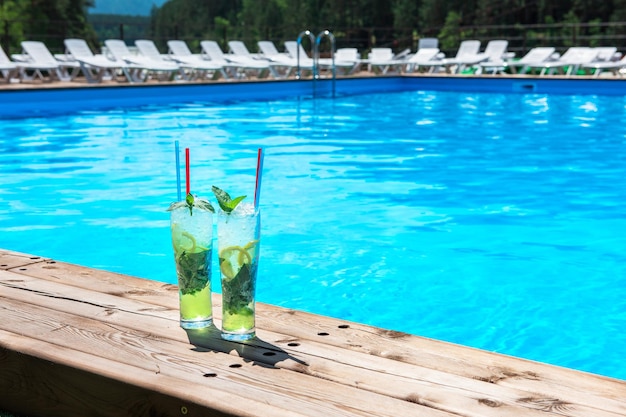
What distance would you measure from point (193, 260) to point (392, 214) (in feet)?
11.8

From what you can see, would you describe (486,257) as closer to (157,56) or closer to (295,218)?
(295,218)

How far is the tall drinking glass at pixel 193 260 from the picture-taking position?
6.13ft

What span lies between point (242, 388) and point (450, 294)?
2.45 meters

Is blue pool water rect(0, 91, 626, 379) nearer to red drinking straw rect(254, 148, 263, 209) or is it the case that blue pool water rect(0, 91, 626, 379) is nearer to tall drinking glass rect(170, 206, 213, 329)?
tall drinking glass rect(170, 206, 213, 329)

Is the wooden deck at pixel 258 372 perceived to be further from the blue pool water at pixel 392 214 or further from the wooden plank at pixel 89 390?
the blue pool water at pixel 392 214

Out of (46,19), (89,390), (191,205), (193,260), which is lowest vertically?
(89,390)

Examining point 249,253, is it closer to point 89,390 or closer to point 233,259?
point 233,259

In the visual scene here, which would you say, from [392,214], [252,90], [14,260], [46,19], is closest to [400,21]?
[46,19]

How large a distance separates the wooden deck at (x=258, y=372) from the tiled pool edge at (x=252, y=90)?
32.5 ft

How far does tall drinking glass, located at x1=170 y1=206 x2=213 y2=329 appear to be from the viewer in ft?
6.13

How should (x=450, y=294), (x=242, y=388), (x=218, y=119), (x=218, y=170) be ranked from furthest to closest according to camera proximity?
(x=218, y=119) → (x=218, y=170) → (x=450, y=294) → (x=242, y=388)

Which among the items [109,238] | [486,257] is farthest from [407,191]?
[109,238]

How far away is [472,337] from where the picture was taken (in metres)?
3.46

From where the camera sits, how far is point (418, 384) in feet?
5.38
